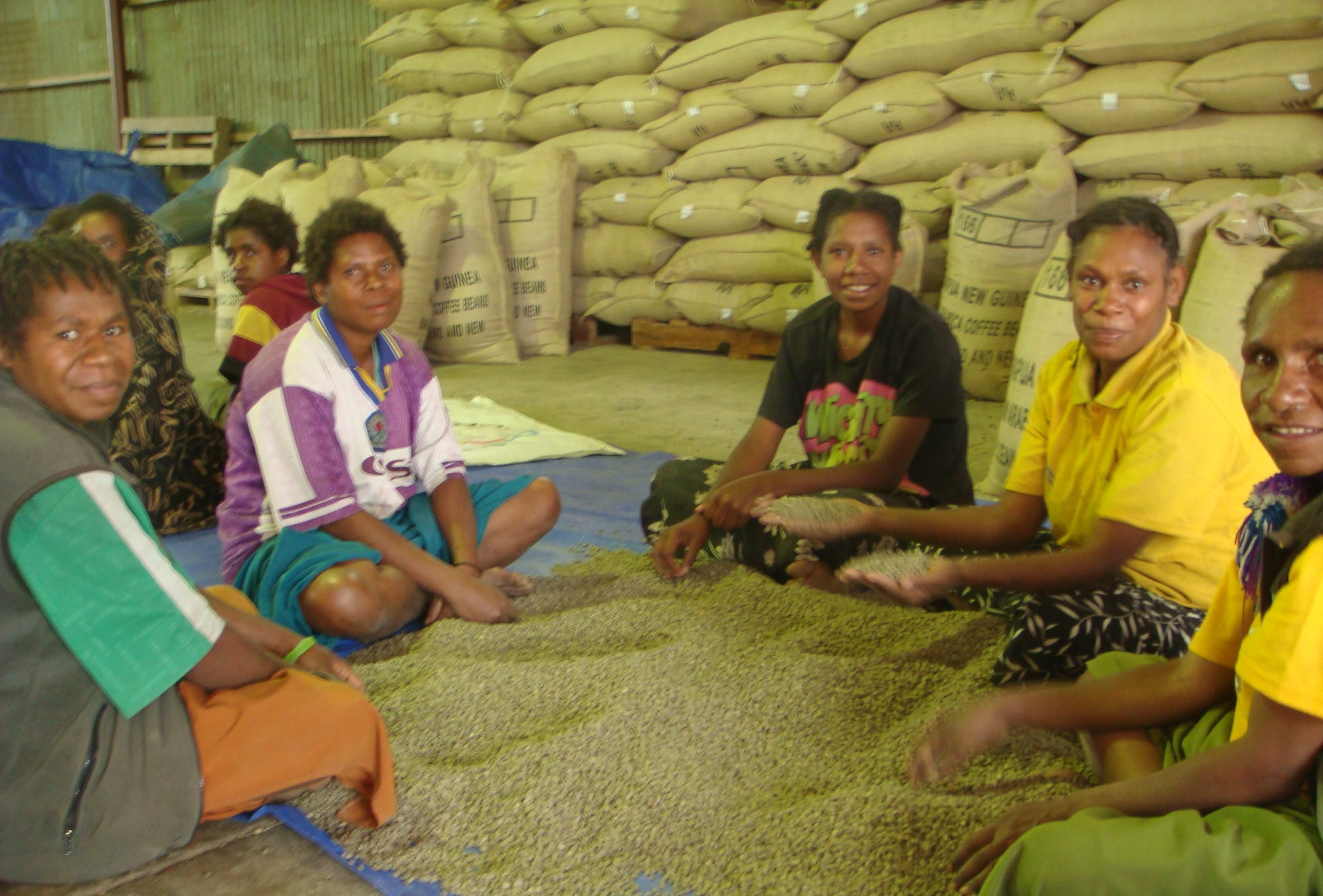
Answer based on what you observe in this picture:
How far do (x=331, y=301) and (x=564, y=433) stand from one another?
1.49m

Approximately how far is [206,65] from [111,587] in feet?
26.6

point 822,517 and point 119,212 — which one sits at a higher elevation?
point 119,212

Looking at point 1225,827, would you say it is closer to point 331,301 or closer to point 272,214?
point 331,301

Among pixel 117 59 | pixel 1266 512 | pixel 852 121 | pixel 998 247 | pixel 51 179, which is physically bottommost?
pixel 1266 512

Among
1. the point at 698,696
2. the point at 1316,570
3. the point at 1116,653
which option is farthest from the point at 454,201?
the point at 1316,570

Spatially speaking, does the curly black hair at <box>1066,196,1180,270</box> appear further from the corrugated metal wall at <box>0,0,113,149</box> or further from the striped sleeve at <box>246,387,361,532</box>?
the corrugated metal wall at <box>0,0,113,149</box>

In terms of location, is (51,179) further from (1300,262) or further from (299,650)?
(1300,262)

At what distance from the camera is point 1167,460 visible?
4.63 ft

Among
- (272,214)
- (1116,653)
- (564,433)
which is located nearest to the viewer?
(1116,653)

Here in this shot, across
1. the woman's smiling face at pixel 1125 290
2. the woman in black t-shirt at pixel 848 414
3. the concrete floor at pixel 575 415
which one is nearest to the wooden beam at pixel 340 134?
the concrete floor at pixel 575 415

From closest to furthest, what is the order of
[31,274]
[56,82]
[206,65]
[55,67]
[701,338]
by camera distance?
1. [31,274]
2. [701,338]
3. [206,65]
4. [56,82]
5. [55,67]

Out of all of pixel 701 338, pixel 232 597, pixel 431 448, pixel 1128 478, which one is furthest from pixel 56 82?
pixel 1128 478

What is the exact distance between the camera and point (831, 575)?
2066mm

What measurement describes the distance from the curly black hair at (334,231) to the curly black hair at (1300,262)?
1491mm
